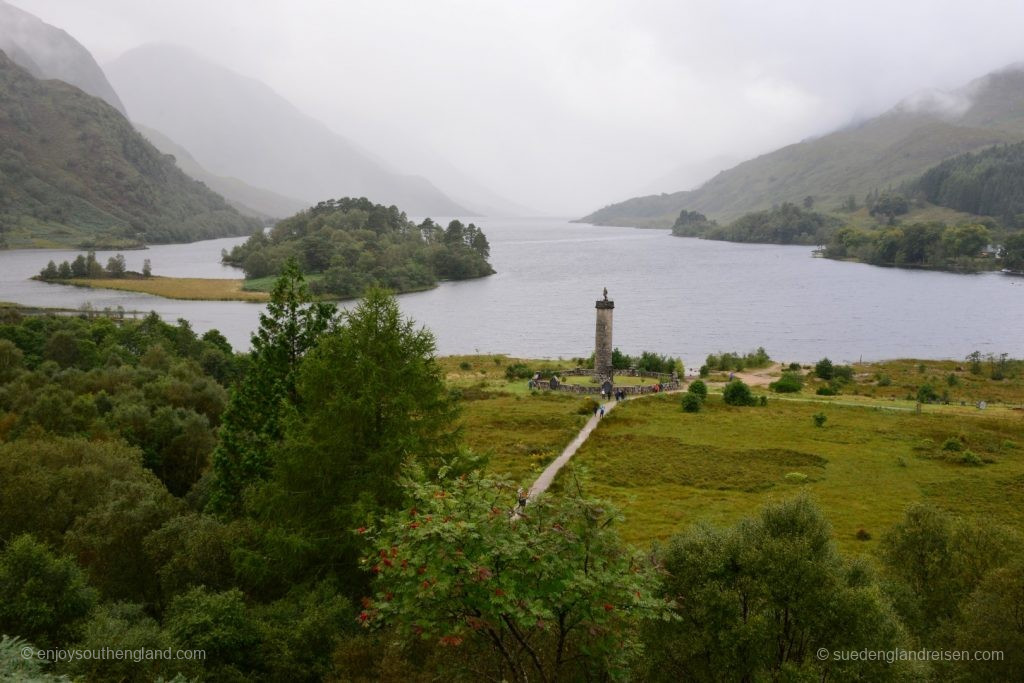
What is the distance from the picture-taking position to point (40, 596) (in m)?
17.0

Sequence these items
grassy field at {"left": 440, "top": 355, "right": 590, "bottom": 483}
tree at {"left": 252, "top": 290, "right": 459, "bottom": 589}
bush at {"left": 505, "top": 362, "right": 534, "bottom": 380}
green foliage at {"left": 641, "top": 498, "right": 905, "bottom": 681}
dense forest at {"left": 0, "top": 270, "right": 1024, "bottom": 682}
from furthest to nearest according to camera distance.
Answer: bush at {"left": 505, "top": 362, "right": 534, "bottom": 380}
grassy field at {"left": 440, "top": 355, "right": 590, "bottom": 483}
tree at {"left": 252, "top": 290, "right": 459, "bottom": 589}
green foliage at {"left": 641, "top": 498, "right": 905, "bottom": 681}
dense forest at {"left": 0, "top": 270, "right": 1024, "bottom": 682}

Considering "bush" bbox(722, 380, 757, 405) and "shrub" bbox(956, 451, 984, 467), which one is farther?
"bush" bbox(722, 380, 757, 405)

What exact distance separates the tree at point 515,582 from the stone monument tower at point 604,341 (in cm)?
5267

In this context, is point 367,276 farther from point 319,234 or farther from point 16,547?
point 16,547

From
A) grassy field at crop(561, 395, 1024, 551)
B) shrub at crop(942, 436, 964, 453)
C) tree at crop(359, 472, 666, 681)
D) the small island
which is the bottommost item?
grassy field at crop(561, 395, 1024, 551)

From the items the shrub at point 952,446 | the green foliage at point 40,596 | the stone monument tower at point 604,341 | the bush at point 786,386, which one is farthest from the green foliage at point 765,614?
the bush at point 786,386

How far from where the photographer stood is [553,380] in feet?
215

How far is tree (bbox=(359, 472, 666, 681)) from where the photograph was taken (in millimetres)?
11038

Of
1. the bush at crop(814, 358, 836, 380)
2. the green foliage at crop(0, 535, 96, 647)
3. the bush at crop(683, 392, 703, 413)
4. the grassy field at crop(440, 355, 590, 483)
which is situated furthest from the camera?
the bush at crop(814, 358, 836, 380)

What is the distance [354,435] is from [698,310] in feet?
372

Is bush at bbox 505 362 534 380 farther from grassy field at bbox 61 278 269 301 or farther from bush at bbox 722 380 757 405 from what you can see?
grassy field at bbox 61 278 269 301

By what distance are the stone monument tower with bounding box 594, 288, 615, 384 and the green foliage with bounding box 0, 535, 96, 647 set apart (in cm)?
5135

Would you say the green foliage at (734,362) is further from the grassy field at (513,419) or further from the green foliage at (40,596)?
the green foliage at (40,596)

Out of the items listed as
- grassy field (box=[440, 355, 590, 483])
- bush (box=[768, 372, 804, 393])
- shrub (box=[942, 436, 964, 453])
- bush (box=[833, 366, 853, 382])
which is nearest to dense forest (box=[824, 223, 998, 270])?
bush (box=[833, 366, 853, 382])
